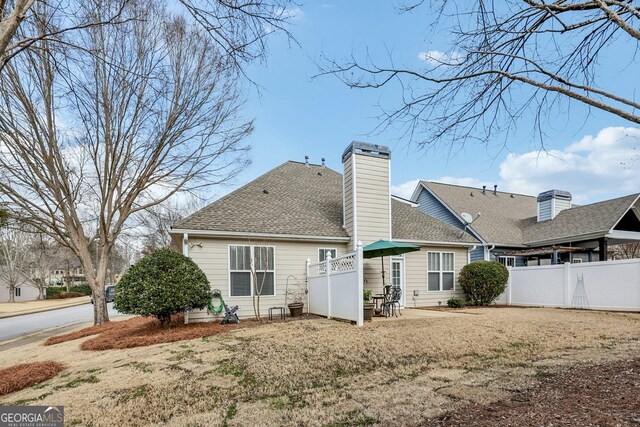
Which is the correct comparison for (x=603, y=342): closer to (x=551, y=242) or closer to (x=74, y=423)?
(x=74, y=423)

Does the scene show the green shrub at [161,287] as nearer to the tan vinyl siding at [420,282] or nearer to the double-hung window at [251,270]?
the double-hung window at [251,270]

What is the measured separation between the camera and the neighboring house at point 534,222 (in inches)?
569

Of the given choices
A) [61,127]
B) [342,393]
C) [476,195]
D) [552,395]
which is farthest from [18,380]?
[476,195]

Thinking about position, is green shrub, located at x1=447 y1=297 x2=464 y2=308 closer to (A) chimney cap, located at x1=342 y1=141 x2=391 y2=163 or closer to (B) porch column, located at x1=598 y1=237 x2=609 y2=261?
(A) chimney cap, located at x1=342 y1=141 x2=391 y2=163

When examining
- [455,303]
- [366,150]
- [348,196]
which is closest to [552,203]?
[455,303]

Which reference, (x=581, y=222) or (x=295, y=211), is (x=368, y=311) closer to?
(x=295, y=211)

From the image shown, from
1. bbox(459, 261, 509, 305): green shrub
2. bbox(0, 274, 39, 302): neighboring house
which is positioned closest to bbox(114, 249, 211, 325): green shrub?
bbox(459, 261, 509, 305): green shrub

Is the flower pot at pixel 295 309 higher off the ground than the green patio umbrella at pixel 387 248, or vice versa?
the green patio umbrella at pixel 387 248

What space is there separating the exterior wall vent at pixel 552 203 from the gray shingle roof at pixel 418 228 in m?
6.31

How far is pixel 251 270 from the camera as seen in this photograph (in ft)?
34.7

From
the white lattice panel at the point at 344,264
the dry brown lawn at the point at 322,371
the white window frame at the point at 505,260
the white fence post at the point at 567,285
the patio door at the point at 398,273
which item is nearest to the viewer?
the dry brown lawn at the point at 322,371

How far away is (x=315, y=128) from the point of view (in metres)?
7.52

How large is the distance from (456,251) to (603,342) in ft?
24.1

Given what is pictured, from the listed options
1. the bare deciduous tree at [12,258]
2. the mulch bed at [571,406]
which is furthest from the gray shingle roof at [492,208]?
the bare deciduous tree at [12,258]
